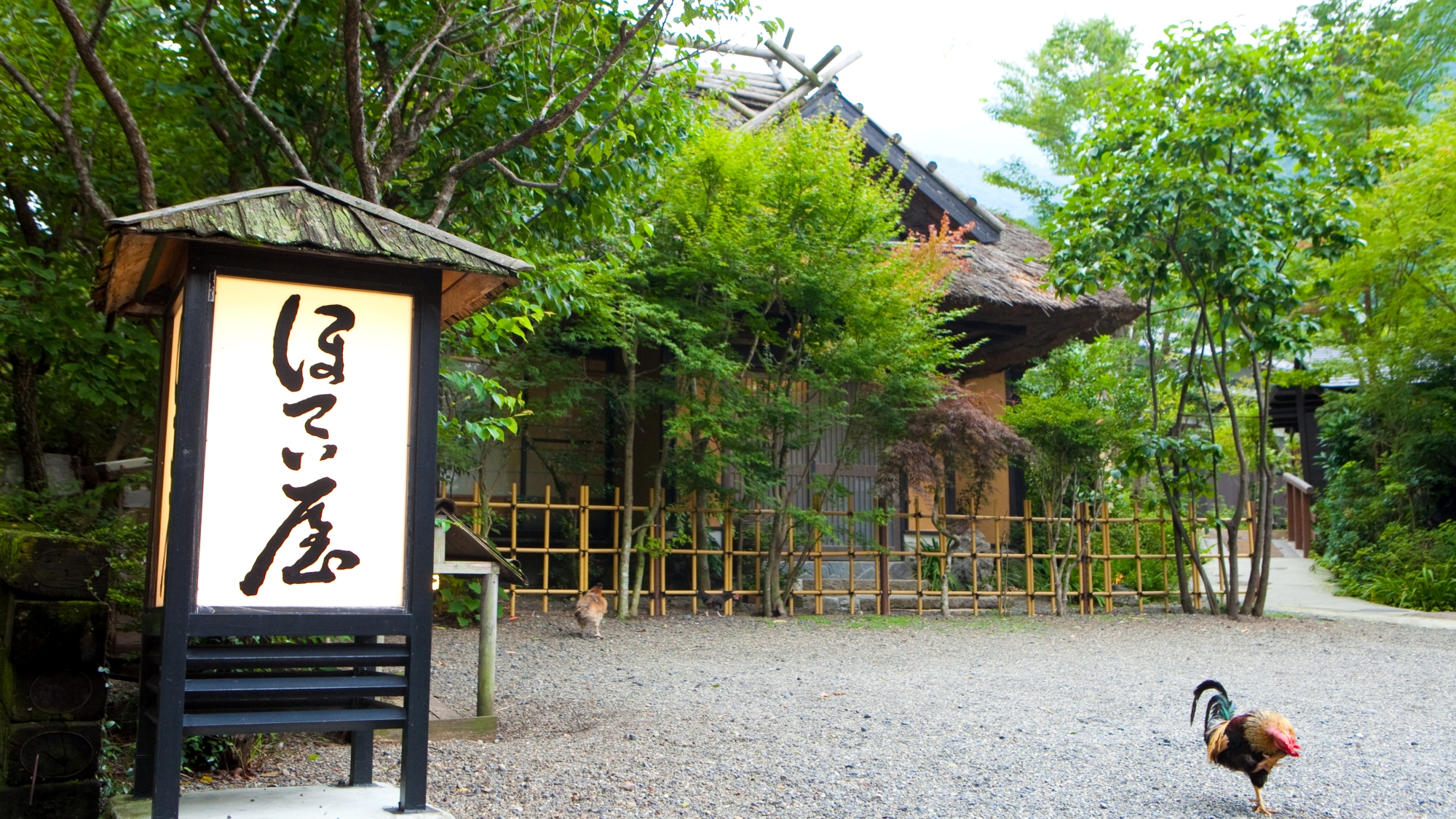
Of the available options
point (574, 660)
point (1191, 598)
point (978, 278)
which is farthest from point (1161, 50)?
point (574, 660)

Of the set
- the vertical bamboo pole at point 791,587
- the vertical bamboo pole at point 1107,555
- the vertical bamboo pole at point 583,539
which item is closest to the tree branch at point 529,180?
the vertical bamboo pole at point 583,539

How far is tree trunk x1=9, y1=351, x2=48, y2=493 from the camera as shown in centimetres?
526

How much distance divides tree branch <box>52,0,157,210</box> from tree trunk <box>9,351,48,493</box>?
1.54 m

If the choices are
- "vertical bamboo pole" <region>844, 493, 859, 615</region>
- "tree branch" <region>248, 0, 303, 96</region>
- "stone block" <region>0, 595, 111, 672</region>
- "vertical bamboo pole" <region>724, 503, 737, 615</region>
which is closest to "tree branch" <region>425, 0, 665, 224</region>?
"tree branch" <region>248, 0, 303, 96</region>

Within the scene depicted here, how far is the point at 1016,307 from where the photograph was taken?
11859 millimetres

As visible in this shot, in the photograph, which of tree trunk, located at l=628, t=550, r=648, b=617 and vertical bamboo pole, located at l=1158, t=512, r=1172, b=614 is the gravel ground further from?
vertical bamboo pole, located at l=1158, t=512, r=1172, b=614

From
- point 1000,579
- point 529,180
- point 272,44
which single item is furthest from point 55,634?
point 1000,579

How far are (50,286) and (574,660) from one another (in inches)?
166

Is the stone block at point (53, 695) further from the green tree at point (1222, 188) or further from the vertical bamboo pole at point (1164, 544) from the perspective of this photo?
the vertical bamboo pole at point (1164, 544)

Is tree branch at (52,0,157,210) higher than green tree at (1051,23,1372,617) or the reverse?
the reverse

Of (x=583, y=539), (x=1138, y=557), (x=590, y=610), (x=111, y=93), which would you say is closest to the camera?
(x=111, y=93)

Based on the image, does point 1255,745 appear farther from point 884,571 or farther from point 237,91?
point 884,571

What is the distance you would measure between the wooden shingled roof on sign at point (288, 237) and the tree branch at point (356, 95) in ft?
3.33

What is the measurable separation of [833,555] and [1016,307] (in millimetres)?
3592
